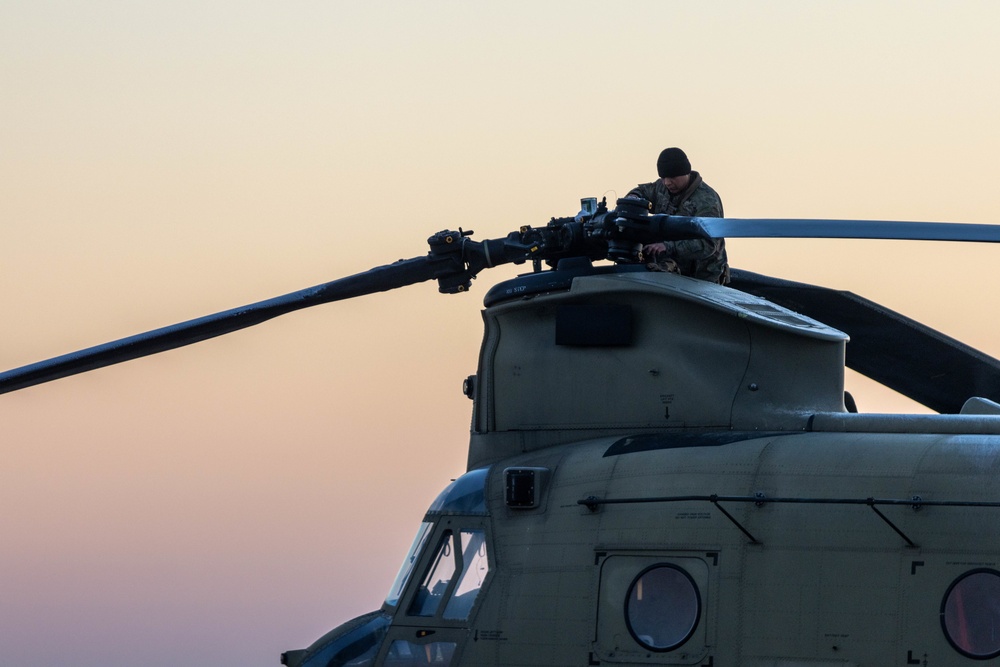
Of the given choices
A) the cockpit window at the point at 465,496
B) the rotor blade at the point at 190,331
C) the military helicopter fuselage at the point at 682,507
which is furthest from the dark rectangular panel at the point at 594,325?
the rotor blade at the point at 190,331

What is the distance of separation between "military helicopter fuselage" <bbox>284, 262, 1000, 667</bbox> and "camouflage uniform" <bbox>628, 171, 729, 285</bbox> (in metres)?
0.47

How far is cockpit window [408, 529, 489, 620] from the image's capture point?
10328 millimetres

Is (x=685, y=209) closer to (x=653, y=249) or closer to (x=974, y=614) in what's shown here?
(x=653, y=249)

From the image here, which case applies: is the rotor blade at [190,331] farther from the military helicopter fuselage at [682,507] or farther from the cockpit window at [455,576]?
the cockpit window at [455,576]

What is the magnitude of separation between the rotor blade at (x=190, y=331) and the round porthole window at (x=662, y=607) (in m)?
3.44

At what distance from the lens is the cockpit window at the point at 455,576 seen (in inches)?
407

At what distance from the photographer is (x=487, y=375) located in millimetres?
11641

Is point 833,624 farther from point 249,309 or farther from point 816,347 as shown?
point 249,309

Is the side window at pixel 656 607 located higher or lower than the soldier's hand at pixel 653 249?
lower

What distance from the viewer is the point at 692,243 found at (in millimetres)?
11398

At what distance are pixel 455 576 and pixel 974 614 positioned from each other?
3533 millimetres

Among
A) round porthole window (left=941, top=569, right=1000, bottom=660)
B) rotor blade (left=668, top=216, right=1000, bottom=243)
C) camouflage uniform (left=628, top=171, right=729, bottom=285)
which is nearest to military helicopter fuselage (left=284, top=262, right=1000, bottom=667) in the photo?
round porthole window (left=941, top=569, right=1000, bottom=660)

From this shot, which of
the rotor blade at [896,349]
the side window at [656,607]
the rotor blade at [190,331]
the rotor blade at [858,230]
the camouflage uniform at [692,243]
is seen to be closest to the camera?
the rotor blade at [858,230]

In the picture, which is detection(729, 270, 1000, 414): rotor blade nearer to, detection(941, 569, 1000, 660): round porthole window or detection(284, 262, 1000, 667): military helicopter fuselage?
detection(284, 262, 1000, 667): military helicopter fuselage
